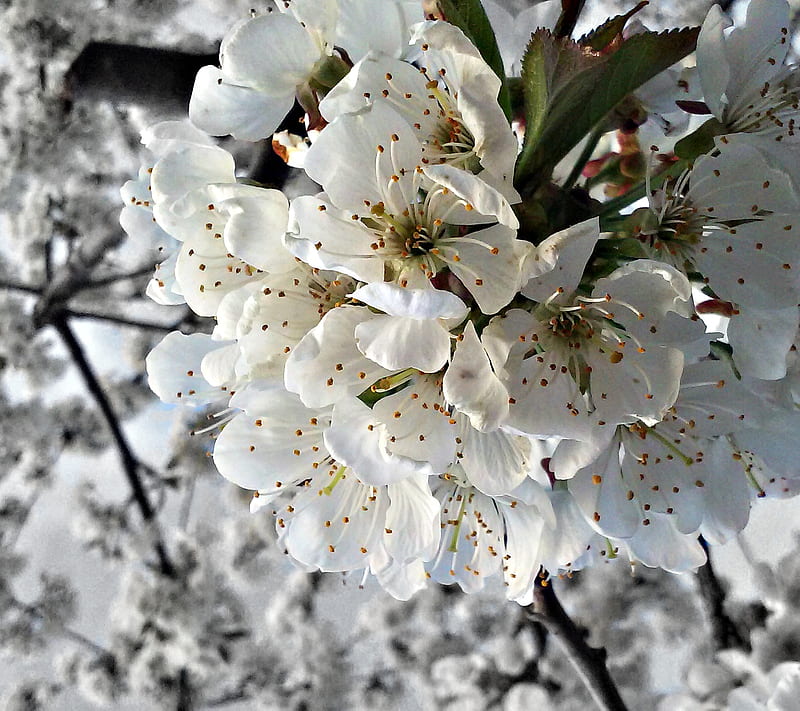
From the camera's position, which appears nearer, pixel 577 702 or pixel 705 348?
pixel 705 348

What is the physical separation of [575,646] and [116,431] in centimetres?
152

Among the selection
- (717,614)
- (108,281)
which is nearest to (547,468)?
(717,614)

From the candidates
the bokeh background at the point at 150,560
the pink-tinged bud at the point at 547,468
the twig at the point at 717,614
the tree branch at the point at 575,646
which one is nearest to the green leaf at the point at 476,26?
the pink-tinged bud at the point at 547,468

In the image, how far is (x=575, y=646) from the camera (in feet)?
2.64

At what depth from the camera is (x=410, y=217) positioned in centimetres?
48

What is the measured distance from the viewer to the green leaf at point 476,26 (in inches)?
18.8

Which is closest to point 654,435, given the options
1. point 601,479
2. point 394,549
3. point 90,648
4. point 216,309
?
point 601,479

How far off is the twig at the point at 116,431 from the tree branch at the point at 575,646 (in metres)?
1.46

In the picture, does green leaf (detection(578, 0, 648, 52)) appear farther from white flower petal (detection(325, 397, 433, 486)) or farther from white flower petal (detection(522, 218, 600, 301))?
white flower petal (detection(325, 397, 433, 486))

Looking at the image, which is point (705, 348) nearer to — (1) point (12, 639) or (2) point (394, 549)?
(2) point (394, 549)

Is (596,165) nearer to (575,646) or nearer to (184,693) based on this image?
(575,646)

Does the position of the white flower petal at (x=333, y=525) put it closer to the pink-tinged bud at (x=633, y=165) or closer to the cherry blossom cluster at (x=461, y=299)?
the cherry blossom cluster at (x=461, y=299)

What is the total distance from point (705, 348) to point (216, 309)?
1.12 feet

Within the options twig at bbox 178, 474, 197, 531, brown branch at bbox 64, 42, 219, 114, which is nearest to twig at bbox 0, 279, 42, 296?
twig at bbox 178, 474, 197, 531
